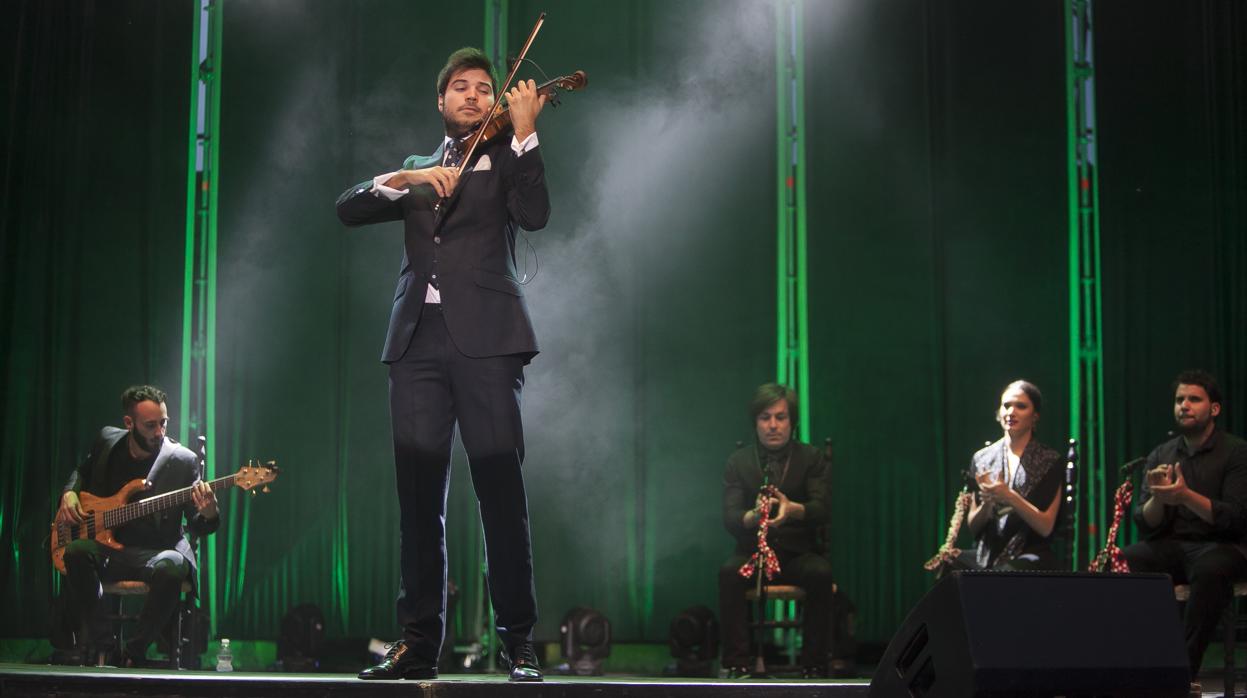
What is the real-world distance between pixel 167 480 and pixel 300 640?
0.93 m

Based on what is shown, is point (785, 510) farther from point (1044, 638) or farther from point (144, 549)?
point (1044, 638)

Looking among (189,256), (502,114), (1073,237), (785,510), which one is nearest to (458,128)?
(502,114)

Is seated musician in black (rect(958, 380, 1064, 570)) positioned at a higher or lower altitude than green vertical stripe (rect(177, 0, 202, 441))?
lower

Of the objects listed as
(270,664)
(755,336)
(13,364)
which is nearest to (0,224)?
→ (13,364)

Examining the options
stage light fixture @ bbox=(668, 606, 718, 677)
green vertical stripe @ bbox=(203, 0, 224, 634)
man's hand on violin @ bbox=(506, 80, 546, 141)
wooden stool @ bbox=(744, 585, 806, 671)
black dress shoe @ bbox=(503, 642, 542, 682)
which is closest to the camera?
black dress shoe @ bbox=(503, 642, 542, 682)

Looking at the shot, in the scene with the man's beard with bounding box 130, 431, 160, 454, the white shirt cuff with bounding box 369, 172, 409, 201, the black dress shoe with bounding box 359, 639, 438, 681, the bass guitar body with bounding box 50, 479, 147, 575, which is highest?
the white shirt cuff with bounding box 369, 172, 409, 201

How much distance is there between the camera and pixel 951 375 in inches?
225

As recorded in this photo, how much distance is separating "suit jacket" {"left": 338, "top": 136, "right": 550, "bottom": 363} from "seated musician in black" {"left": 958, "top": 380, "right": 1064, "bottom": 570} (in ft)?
7.92

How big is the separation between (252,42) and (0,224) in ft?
4.79

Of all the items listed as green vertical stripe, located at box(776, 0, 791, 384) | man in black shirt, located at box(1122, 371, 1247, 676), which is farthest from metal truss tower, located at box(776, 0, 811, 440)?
man in black shirt, located at box(1122, 371, 1247, 676)

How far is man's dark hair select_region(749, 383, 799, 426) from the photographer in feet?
17.0

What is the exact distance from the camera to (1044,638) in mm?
2002

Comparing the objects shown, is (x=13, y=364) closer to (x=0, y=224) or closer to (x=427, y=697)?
(x=0, y=224)

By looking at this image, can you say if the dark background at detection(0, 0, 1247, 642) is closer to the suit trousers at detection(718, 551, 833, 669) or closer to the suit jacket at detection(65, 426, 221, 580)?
the suit jacket at detection(65, 426, 221, 580)
